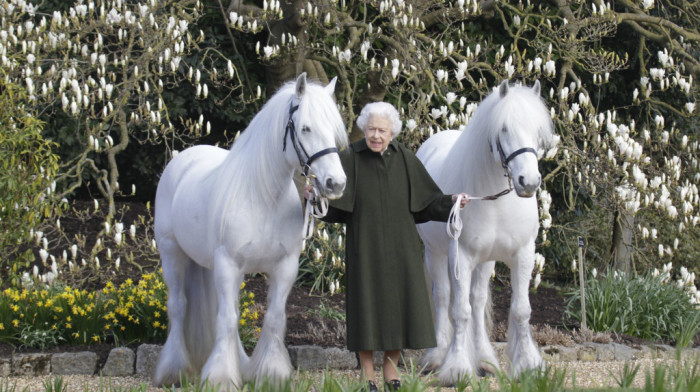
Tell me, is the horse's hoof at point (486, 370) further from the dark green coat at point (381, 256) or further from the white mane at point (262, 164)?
the white mane at point (262, 164)

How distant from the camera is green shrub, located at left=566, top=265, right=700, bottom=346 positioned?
7.05 meters

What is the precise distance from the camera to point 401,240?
15.1 ft

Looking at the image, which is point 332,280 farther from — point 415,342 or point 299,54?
point 415,342

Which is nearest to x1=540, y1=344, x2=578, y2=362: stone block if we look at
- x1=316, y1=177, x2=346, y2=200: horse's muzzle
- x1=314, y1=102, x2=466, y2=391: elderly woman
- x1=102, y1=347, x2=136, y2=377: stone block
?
x1=314, y1=102, x2=466, y2=391: elderly woman

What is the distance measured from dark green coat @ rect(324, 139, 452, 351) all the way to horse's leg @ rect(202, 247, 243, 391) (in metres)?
0.62

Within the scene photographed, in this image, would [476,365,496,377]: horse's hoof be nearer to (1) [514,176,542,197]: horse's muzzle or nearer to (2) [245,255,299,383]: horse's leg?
(2) [245,255,299,383]: horse's leg

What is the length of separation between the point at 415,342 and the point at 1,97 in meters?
4.07

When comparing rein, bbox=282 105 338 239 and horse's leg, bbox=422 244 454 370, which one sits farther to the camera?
horse's leg, bbox=422 244 454 370

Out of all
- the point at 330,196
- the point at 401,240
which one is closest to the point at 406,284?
the point at 401,240

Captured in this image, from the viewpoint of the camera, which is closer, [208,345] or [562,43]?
[208,345]

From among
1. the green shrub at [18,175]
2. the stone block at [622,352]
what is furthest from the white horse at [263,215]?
the stone block at [622,352]

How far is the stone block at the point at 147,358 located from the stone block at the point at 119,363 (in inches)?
1.9

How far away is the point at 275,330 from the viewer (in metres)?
4.82

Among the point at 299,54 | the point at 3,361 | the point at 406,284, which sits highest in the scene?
the point at 299,54
